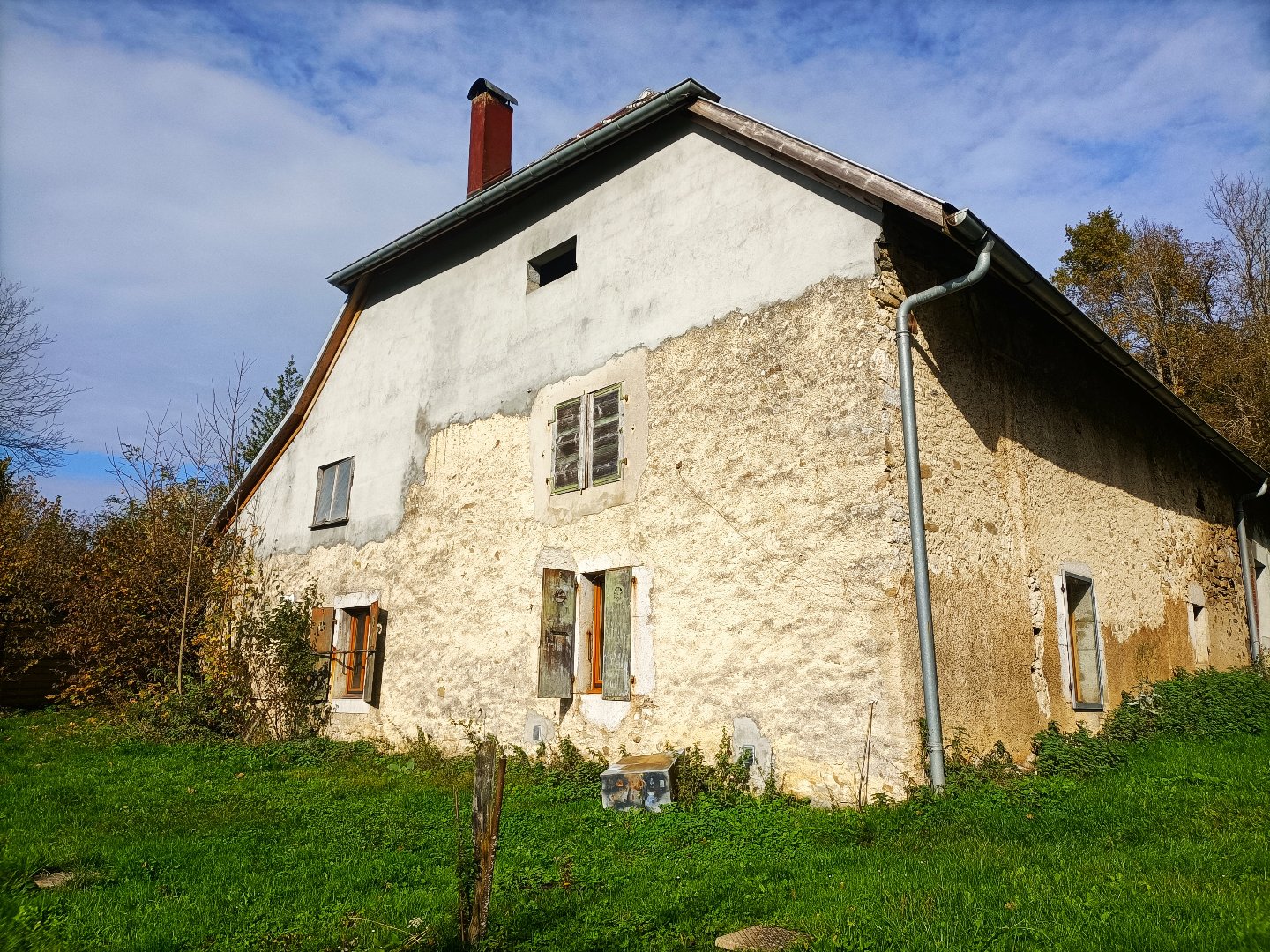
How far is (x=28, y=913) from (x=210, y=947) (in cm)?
116

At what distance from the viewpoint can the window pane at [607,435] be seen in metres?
8.19

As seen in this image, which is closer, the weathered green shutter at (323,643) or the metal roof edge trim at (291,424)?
the weathered green shutter at (323,643)

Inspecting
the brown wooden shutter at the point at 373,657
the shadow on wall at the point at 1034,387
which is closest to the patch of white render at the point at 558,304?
the shadow on wall at the point at 1034,387

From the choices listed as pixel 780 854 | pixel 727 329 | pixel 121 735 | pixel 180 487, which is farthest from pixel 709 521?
pixel 180 487

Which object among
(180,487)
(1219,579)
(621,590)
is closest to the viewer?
(621,590)

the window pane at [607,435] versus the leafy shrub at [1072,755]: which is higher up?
the window pane at [607,435]

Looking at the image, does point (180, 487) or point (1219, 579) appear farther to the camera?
point (180, 487)

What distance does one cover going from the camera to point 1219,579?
1220 centimetres

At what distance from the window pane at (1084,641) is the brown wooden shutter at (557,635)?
462cm

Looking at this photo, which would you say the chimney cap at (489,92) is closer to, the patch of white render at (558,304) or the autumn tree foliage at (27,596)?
the patch of white render at (558,304)

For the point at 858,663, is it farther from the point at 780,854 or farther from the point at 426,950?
the point at 426,950

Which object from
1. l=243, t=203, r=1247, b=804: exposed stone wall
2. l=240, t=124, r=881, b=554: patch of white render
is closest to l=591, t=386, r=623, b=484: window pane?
l=243, t=203, r=1247, b=804: exposed stone wall

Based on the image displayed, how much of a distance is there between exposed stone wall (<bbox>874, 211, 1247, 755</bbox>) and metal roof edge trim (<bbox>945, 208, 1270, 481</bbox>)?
1.76 feet

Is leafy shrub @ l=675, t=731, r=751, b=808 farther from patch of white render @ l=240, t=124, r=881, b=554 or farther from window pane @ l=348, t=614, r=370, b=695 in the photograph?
window pane @ l=348, t=614, r=370, b=695
